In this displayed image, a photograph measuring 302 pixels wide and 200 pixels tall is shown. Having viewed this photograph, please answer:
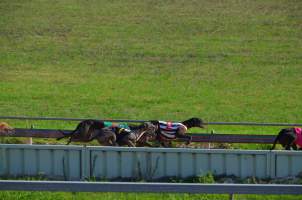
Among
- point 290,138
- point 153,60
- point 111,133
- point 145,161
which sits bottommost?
point 145,161

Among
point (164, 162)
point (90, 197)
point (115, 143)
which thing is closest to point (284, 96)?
point (115, 143)

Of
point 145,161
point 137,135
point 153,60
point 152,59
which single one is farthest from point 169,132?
point 152,59

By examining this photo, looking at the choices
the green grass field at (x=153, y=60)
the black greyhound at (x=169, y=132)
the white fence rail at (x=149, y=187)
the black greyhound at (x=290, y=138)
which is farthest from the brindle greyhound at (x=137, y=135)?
the white fence rail at (x=149, y=187)

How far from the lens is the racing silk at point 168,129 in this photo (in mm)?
16078

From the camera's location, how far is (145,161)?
13164 millimetres

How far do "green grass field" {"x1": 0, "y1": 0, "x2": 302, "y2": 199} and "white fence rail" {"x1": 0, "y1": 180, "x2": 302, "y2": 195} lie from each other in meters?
12.8

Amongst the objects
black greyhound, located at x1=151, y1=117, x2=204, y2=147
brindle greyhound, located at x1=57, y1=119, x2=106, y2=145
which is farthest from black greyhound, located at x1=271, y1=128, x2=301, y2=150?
brindle greyhound, located at x1=57, y1=119, x2=106, y2=145

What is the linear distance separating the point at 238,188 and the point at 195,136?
862cm

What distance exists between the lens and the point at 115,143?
50.4 feet

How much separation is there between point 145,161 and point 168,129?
307 cm

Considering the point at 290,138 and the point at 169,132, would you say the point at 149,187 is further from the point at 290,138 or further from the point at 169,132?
the point at 169,132

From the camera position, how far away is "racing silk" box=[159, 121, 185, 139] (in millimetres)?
16078

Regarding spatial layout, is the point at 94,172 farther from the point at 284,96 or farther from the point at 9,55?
the point at 9,55

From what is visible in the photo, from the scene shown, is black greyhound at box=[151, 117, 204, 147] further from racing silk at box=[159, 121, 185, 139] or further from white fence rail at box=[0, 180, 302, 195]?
white fence rail at box=[0, 180, 302, 195]
